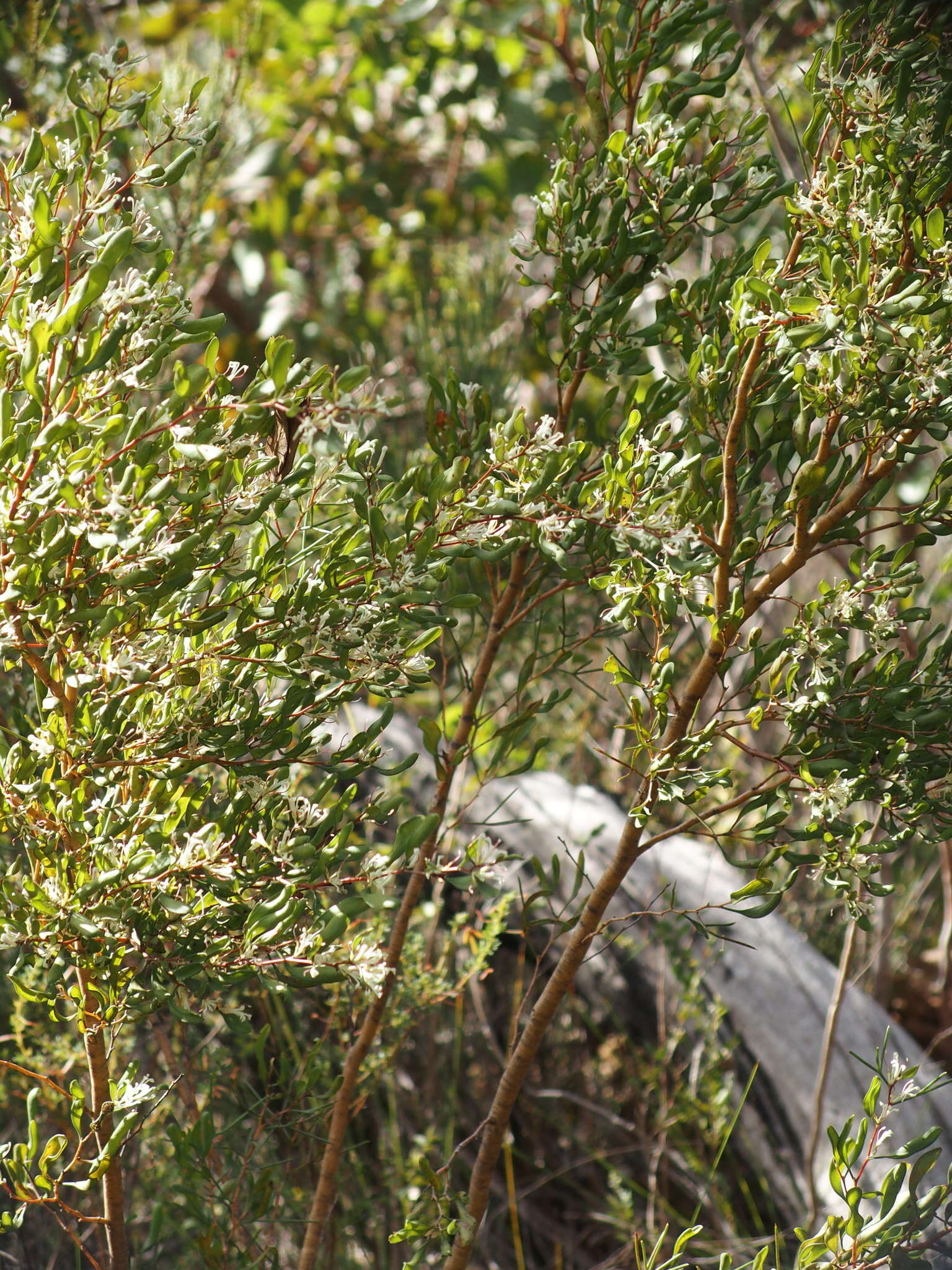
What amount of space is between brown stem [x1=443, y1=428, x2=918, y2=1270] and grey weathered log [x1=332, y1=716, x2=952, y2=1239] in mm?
465

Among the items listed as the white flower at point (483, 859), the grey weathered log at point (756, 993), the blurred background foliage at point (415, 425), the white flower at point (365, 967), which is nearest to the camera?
the white flower at point (365, 967)

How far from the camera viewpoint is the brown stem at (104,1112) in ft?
2.31

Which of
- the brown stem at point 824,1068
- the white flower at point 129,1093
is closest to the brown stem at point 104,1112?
the white flower at point 129,1093

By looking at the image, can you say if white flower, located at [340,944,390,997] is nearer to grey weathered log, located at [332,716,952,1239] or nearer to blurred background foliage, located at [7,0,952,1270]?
blurred background foliage, located at [7,0,952,1270]

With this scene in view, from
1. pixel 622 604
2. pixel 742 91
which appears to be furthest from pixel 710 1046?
pixel 742 91

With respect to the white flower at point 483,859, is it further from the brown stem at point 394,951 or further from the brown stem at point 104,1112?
the brown stem at point 104,1112

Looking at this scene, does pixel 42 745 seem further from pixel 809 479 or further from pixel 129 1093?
pixel 809 479

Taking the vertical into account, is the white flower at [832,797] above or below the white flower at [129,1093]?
below

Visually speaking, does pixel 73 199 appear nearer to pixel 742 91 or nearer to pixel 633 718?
pixel 633 718

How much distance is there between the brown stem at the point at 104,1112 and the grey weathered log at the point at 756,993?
2.13ft

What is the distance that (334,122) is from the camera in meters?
2.75

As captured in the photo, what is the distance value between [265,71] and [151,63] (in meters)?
0.91

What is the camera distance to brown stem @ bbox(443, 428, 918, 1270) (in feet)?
2.31

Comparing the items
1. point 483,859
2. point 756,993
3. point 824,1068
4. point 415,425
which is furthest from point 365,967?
point 415,425
